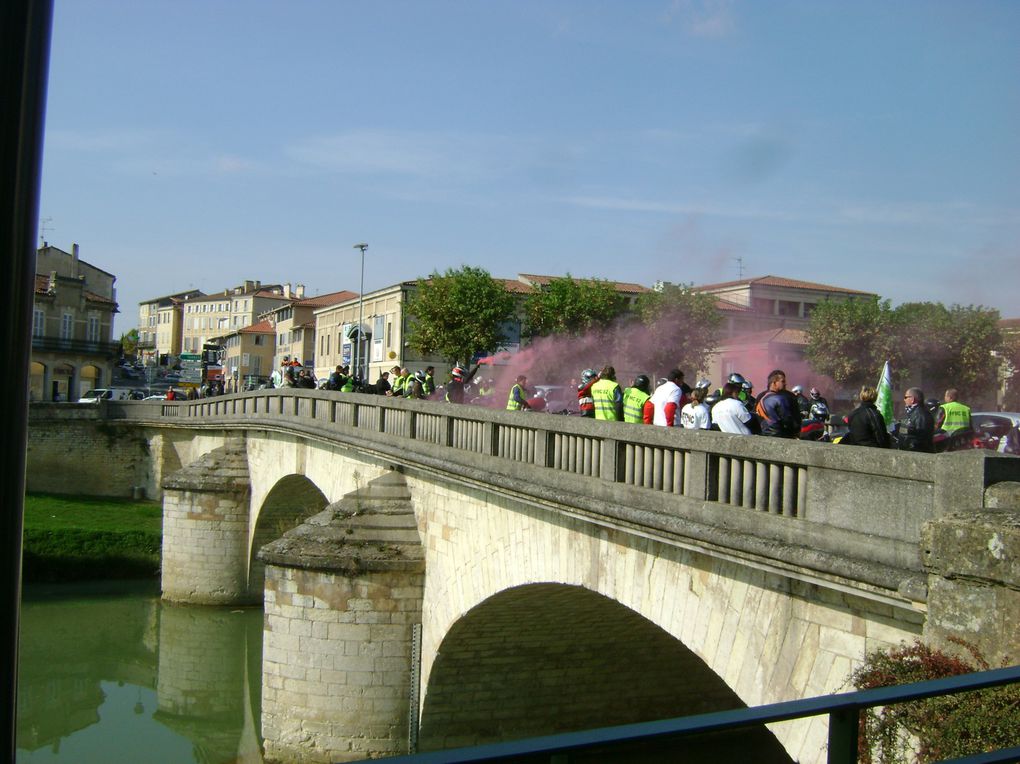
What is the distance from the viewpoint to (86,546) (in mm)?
27891

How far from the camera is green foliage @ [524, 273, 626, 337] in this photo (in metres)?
45.1

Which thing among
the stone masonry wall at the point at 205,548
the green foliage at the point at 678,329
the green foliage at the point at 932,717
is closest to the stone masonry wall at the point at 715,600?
the green foliage at the point at 932,717

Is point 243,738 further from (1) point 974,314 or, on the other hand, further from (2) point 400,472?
(1) point 974,314

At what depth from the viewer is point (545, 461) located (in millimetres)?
10000

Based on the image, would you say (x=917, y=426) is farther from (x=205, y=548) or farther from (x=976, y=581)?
(x=205, y=548)

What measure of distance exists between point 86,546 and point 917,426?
24.5 metres

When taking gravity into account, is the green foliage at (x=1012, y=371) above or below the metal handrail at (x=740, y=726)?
above

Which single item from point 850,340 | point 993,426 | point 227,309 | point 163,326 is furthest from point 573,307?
point 163,326

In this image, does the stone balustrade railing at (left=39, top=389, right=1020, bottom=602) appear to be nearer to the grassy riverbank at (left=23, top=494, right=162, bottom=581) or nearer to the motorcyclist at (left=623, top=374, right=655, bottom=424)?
the motorcyclist at (left=623, top=374, right=655, bottom=424)

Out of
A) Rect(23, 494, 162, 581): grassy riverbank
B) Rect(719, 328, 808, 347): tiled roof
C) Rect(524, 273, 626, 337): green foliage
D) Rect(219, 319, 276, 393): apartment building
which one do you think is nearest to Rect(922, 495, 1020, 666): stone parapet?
Rect(23, 494, 162, 581): grassy riverbank

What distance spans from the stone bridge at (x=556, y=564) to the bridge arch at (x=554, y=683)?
0.03m

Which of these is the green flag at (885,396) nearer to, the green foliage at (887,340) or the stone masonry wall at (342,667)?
the stone masonry wall at (342,667)

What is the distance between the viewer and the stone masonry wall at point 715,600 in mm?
5965

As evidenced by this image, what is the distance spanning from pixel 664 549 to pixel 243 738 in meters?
12.4
